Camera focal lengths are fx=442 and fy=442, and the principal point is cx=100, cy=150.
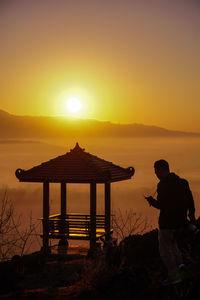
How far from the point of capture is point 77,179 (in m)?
15.5

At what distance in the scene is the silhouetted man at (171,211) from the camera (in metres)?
7.88

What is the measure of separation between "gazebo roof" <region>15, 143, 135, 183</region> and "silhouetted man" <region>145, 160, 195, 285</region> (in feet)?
23.4

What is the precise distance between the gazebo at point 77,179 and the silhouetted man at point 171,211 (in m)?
7.14

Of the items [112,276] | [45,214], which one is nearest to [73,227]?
[45,214]

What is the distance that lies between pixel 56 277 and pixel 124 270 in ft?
11.7

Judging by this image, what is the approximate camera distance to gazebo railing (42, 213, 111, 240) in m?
16.1

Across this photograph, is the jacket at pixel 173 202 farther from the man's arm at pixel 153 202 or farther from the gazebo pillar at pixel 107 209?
the gazebo pillar at pixel 107 209

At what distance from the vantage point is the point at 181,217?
793 centimetres

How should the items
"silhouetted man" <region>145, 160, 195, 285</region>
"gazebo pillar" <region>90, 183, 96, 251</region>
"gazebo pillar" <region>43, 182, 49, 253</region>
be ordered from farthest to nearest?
"gazebo pillar" <region>43, 182, 49, 253</region>, "gazebo pillar" <region>90, 183, 96, 251</region>, "silhouetted man" <region>145, 160, 195, 285</region>

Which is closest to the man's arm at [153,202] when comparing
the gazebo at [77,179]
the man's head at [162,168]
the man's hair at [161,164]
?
the man's head at [162,168]

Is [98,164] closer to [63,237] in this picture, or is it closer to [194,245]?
[63,237]

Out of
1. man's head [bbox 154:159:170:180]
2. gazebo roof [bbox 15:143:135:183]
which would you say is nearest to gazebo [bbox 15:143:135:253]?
gazebo roof [bbox 15:143:135:183]

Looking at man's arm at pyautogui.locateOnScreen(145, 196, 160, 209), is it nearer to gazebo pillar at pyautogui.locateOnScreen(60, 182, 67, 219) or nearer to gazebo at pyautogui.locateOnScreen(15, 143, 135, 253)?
gazebo at pyautogui.locateOnScreen(15, 143, 135, 253)

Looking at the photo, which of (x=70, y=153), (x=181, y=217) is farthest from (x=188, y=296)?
(x=70, y=153)
